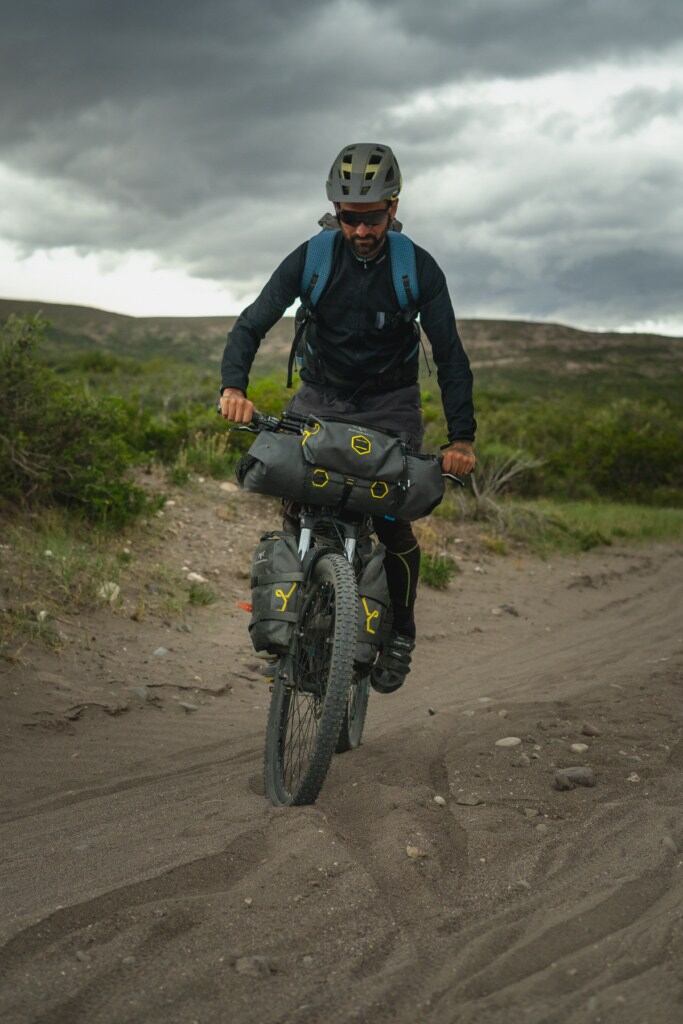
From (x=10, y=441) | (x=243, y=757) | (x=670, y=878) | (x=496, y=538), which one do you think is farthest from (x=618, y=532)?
(x=670, y=878)

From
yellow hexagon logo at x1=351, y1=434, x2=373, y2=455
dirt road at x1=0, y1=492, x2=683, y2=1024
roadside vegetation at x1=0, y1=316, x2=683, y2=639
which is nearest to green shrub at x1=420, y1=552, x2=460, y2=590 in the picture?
→ roadside vegetation at x1=0, y1=316, x2=683, y2=639

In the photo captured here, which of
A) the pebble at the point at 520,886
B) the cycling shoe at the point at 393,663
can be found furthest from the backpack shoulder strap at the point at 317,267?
the pebble at the point at 520,886

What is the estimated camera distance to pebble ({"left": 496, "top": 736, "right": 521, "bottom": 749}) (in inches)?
195

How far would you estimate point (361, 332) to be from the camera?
14.8 ft

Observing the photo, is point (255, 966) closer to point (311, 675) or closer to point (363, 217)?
point (311, 675)

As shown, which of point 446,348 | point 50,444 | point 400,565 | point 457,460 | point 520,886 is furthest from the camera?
point 50,444

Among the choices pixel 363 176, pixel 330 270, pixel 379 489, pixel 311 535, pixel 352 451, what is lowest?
pixel 311 535

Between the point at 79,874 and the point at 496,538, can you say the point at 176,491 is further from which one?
the point at 79,874

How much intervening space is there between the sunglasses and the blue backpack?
120 millimetres

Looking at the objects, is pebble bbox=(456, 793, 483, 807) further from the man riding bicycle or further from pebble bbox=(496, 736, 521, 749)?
the man riding bicycle

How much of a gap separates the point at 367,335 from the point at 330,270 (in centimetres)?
33

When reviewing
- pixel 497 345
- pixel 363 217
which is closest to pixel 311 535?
pixel 363 217

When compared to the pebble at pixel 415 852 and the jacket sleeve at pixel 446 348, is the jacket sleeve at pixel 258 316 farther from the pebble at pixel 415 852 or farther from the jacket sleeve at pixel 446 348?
the pebble at pixel 415 852

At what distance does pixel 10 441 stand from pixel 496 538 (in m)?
7.05
